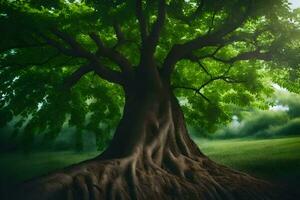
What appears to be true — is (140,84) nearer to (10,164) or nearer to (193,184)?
(193,184)

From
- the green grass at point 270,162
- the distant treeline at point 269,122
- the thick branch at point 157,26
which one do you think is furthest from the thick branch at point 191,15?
the distant treeline at point 269,122

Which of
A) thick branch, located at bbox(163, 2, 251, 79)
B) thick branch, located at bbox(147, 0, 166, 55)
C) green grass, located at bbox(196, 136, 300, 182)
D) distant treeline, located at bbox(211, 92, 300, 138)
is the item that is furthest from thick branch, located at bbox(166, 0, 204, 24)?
distant treeline, located at bbox(211, 92, 300, 138)

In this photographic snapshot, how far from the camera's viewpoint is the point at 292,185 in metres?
16.4

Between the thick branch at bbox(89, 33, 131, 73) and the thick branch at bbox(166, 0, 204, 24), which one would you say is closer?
the thick branch at bbox(166, 0, 204, 24)

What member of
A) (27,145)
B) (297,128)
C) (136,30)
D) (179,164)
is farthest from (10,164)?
(297,128)

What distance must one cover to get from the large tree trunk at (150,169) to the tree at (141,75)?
37 mm

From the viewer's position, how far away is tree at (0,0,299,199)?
44.0ft

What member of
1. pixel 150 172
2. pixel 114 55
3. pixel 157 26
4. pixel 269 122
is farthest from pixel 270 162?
pixel 269 122

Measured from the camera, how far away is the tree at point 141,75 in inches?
528

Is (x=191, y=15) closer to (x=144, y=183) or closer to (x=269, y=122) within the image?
(x=144, y=183)

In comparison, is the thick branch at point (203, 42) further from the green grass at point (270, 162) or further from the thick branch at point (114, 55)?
the green grass at point (270, 162)

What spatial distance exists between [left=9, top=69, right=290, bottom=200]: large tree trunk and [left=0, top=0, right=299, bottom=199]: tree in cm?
4

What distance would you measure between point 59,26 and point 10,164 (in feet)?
52.6

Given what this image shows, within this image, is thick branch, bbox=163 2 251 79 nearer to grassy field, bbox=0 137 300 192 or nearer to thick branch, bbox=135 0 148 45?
thick branch, bbox=135 0 148 45
